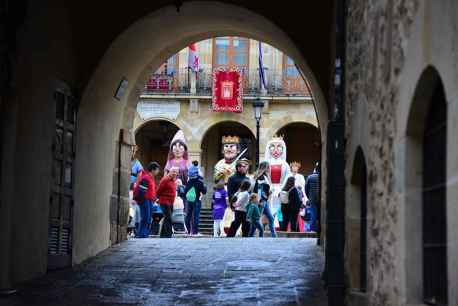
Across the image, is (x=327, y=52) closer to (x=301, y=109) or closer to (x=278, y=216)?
(x=278, y=216)

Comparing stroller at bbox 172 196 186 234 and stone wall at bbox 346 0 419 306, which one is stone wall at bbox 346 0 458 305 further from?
stroller at bbox 172 196 186 234

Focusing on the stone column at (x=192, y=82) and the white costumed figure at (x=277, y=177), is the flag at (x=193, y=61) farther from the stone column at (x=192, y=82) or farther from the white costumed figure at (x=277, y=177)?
the white costumed figure at (x=277, y=177)

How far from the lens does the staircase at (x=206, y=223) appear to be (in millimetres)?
27906

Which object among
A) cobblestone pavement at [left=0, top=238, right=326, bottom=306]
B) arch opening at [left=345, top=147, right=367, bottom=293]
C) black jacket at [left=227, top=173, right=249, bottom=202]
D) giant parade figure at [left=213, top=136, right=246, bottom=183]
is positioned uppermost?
giant parade figure at [left=213, top=136, right=246, bottom=183]

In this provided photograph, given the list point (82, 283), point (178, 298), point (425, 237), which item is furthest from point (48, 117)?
point (425, 237)

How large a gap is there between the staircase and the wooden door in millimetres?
15617

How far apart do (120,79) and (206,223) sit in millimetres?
15952

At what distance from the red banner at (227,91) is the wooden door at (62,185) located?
24.8 metres

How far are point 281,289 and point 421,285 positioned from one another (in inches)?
163

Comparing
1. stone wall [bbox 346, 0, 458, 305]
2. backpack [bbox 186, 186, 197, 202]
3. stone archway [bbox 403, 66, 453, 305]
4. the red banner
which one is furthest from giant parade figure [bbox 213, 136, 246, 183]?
stone archway [bbox 403, 66, 453, 305]

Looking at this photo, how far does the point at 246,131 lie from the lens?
129 ft

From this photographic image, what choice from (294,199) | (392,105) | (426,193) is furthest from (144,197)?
(426,193)

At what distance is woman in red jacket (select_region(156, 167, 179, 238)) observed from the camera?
17.2m

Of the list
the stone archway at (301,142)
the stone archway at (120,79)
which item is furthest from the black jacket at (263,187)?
the stone archway at (301,142)
